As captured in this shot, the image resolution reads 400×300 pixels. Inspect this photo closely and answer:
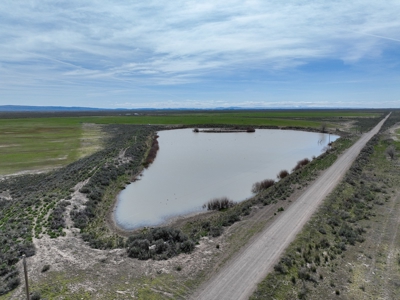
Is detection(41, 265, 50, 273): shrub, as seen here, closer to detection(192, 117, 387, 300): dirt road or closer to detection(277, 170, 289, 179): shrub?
detection(192, 117, 387, 300): dirt road

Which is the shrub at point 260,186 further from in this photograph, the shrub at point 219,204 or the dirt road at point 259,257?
the dirt road at point 259,257

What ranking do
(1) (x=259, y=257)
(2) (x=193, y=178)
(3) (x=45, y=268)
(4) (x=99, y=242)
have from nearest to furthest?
(3) (x=45, y=268) → (1) (x=259, y=257) → (4) (x=99, y=242) → (2) (x=193, y=178)

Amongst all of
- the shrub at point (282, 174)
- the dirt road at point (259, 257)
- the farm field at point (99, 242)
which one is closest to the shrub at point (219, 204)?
the farm field at point (99, 242)

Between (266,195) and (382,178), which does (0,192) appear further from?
(382,178)

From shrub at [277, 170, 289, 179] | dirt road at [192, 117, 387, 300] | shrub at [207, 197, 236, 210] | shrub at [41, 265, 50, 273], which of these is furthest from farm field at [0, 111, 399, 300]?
shrub at [277, 170, 289, 179]

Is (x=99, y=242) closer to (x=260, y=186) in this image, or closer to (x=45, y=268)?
(x=45, y=268)

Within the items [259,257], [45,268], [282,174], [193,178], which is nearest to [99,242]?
[45,268]

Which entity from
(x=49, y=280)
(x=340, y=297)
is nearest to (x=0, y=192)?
(x=49, y=280)
